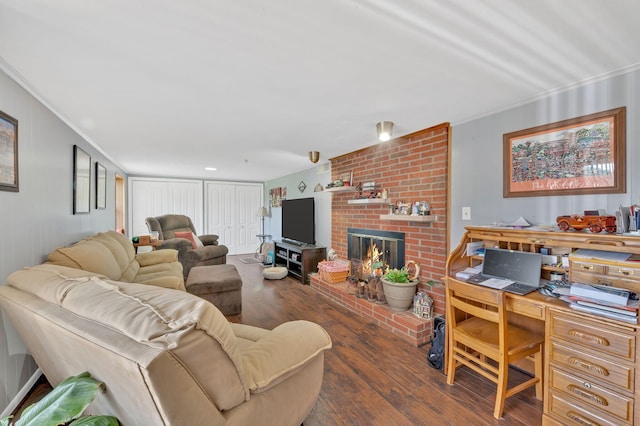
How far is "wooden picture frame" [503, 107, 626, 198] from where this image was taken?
63.7 inches

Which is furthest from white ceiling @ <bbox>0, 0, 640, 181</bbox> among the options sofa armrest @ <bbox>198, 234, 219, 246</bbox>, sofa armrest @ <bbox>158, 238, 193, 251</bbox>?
sofa armrest @ <bbox>198, 234, 219, 246</bbox>

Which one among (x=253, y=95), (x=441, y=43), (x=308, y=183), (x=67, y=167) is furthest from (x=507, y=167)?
(x=67, y=167)

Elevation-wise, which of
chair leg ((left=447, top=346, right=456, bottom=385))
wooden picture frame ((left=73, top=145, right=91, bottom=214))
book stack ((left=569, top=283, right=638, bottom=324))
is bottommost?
chair leg ((left=447, top=346, right=456, bottom=385))

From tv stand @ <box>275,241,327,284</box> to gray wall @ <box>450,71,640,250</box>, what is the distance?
236 cm

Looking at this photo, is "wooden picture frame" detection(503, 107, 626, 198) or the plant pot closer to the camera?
"wooden picture frame" detection(503, 107, 626, 198)

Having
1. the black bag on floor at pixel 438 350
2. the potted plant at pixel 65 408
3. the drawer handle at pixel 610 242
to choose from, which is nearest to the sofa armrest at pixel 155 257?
the potted plant at pixel 65 408

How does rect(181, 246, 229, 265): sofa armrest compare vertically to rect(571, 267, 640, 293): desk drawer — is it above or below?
below

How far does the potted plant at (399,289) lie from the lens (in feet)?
8.96

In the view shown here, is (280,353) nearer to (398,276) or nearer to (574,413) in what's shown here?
(574,413)

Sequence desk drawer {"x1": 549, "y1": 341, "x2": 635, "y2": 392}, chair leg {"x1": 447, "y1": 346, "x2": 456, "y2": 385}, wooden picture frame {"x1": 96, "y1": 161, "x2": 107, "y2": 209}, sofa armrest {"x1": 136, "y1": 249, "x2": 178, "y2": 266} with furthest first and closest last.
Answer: wooden picture frame {"x1": 96, "y1": 161, "x2": 107, "y2": 209} < sofa armrest {"x1": 136, "y1": 249, "x2": 178, "y2": 266} < chair leg {"x1": 447, "y1": 346, "x2": 456, "y2": 385} < desk drawer {"x1": 549, "y1": 341, "x2": 635, "y2": 392}

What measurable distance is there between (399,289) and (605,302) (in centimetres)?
157

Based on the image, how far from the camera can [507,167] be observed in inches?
83.8

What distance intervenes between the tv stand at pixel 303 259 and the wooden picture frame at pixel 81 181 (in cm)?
281

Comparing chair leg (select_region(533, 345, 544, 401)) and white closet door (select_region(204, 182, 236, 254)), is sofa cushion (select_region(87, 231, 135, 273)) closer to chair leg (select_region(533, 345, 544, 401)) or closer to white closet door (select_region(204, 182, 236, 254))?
chair leg (select_region(533, 345, 544, 401))
